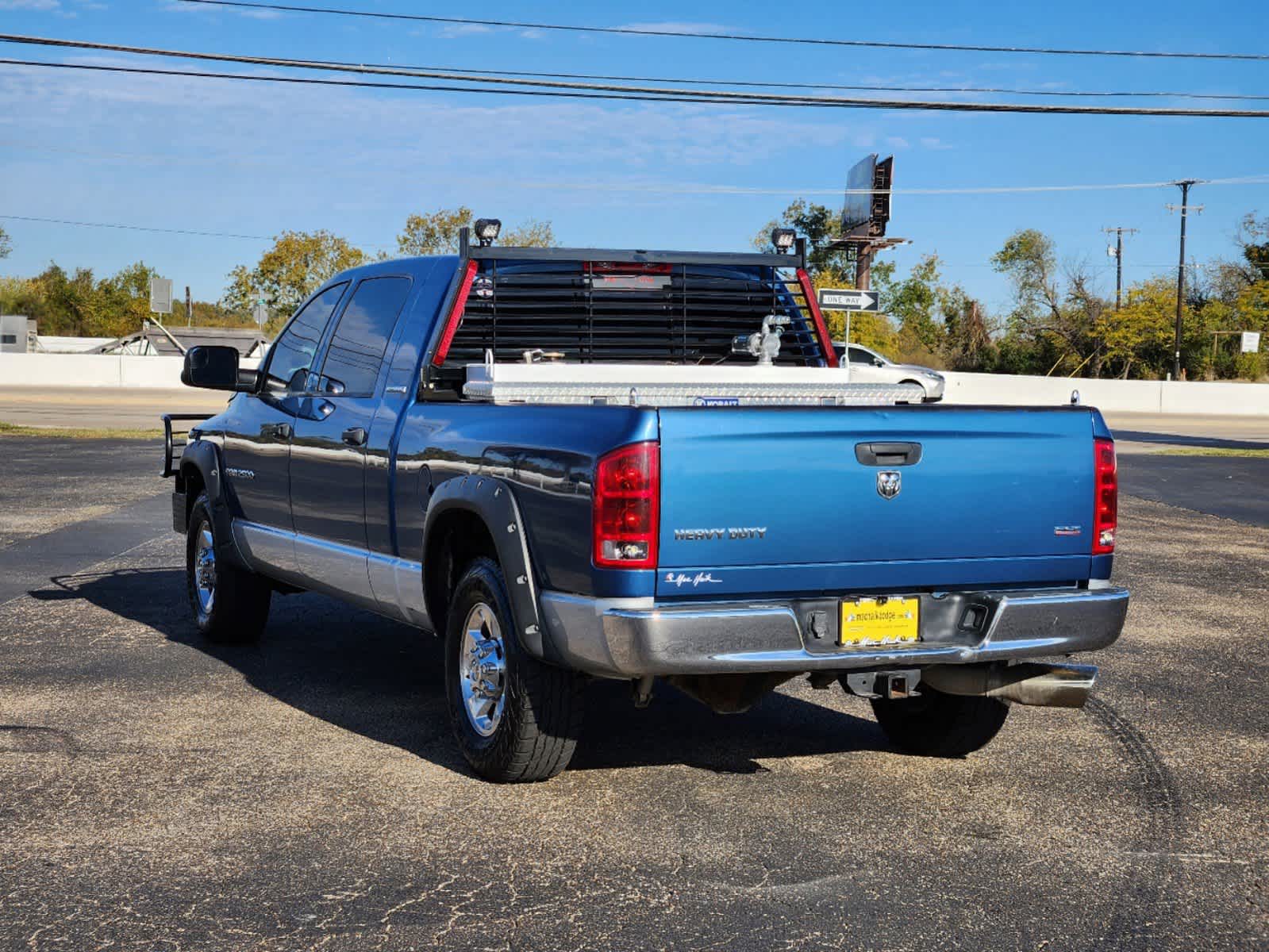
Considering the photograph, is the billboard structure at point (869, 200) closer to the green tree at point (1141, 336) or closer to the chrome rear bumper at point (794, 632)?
the green tree at point (1141, 336)

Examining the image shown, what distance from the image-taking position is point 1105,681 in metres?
7.89

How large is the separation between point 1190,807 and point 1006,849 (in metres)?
0.94

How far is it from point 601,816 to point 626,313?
9.24ft

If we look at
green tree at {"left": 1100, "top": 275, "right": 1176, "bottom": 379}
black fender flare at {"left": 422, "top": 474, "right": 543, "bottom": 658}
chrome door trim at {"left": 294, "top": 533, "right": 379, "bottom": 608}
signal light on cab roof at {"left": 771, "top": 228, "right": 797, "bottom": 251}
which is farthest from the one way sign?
green tree at {"left": 1100, "top": 275, "right": 1176, "bottom": 379}

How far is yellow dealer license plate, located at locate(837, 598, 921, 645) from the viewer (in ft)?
16.9

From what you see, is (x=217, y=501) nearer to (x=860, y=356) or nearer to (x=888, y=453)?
(x=888, y=453)

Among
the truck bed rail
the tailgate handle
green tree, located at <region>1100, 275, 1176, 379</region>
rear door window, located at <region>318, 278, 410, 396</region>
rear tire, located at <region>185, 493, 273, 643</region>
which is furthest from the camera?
green tree, located at <region>1100, 275, 1176, 379</region>

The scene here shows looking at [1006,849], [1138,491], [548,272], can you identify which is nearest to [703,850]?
[1006,849]

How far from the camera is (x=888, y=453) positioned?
16.7ft

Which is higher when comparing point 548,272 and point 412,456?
point 548,272

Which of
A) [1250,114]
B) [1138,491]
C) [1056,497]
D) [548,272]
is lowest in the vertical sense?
[1138,491]

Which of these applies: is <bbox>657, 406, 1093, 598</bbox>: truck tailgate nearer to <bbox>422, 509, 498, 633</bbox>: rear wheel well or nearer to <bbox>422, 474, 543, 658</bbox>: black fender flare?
<bbox>422, 474, 543, 658</bbox>: black fender flare

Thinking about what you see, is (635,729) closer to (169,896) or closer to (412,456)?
(412,456)

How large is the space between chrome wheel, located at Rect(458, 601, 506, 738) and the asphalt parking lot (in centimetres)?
25
